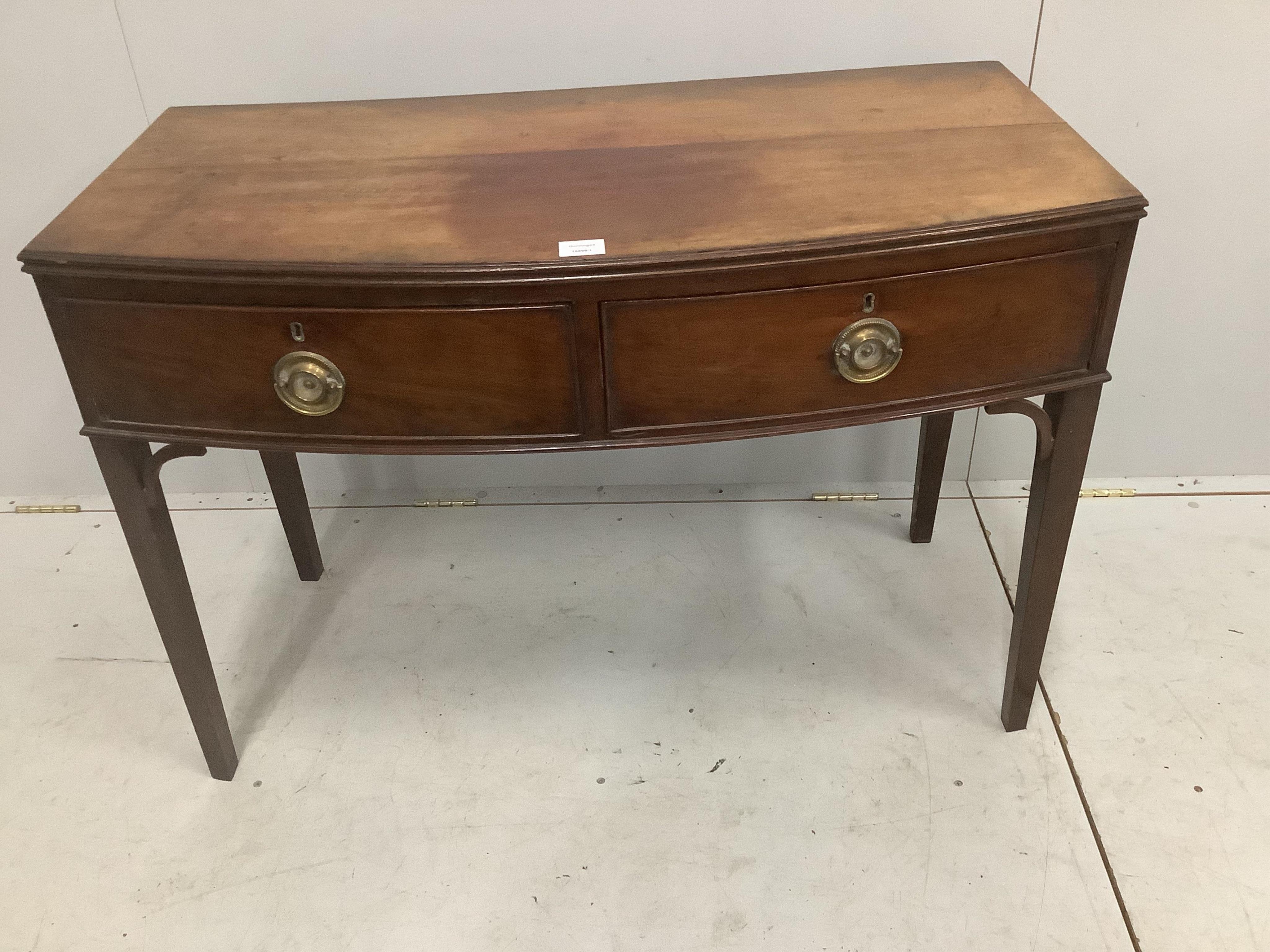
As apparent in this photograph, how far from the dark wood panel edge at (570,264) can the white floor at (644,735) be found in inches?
30.6

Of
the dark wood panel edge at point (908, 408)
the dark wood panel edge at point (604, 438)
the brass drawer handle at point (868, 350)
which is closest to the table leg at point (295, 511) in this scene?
the dark wood panel edge at point (604, 438)

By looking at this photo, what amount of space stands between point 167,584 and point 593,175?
A: 740 millimetres

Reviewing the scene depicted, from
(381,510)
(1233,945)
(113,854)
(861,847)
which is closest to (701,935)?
(861,847)

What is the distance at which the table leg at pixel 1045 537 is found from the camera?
4.04 feet

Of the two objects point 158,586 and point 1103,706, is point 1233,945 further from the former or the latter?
point 158,586

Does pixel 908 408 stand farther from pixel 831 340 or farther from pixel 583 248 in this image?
pixel 583 248

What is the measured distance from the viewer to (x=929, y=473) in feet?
5.81

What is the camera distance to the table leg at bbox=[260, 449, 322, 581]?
5.62 feet

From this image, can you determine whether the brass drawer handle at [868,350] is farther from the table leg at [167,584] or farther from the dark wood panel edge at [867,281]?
the table leg at [167,584]

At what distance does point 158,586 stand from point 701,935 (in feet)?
2.65

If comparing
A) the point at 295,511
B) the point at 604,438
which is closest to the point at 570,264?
the point at 604,438

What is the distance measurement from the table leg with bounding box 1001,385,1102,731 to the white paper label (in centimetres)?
58

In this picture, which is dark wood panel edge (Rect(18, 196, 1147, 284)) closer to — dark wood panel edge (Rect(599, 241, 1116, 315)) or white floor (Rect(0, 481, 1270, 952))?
dark wood panel edge (Rect(599, 241, 1116, 315))

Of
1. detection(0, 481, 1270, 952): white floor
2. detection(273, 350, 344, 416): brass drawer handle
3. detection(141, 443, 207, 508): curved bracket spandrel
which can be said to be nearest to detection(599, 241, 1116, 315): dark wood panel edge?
detection(273, 350, 344, 416): brass drawer handle
